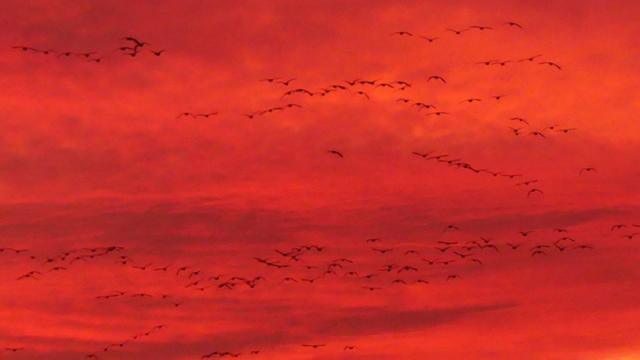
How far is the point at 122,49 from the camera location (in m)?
31.4

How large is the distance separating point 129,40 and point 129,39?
0.20 m

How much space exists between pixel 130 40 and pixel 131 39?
16cm

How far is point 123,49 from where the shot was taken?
3131 centimetres

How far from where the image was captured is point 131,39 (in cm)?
3250

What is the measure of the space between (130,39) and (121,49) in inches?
60.7

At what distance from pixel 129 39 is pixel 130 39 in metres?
0.09

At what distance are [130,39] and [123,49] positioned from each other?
1796 mm

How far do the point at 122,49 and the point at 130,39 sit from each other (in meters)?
1.70

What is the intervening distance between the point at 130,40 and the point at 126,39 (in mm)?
316

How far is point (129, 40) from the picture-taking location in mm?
32344

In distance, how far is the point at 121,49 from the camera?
31.6 metres

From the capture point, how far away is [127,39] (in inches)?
1271

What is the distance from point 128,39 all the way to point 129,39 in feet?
0.35

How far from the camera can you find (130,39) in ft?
107
